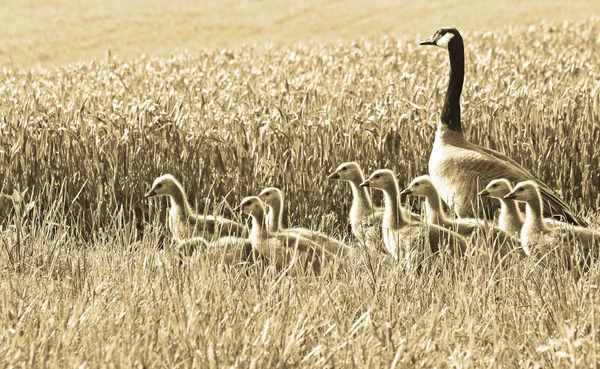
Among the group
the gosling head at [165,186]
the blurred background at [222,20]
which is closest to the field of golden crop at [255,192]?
the gosling head at [165,186]

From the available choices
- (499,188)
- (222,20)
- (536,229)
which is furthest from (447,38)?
(222,20)

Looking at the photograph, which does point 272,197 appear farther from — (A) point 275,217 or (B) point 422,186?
(B) point 422,186

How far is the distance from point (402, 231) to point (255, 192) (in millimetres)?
2063

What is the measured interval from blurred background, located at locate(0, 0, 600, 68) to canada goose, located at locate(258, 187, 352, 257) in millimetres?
21187

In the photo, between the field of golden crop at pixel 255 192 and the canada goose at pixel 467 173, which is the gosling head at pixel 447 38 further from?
the canada goose at pixel 467 173

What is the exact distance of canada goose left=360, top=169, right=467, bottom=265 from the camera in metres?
6.49

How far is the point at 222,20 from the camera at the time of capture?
33875mm

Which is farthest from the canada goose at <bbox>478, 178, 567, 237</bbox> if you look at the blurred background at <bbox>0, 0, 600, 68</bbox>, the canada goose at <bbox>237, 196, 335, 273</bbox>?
the blurred background at <bbox>0, 0, 600, 68</bbox>

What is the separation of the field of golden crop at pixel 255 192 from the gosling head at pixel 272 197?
0.35 meters

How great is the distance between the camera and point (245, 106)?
10320 millimetres

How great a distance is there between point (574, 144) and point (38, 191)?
4589mm

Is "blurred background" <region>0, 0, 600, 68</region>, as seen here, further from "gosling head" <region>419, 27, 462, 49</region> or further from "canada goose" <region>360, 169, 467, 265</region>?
"canada goose" <region>360, 169, 467, 265</region>

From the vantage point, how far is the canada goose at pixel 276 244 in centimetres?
655

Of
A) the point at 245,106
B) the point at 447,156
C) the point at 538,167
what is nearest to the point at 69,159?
the point at 245,106
